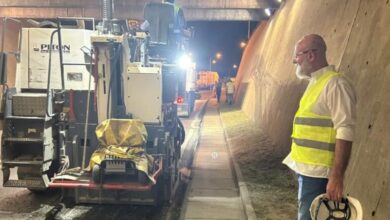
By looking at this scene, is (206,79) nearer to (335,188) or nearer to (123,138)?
(123,138)

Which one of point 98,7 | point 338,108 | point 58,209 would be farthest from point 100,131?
point 98,7

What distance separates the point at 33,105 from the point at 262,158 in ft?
19.2

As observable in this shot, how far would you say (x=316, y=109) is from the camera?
380cm

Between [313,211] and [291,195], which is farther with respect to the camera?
[291,195]

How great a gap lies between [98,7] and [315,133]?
20.2 metres

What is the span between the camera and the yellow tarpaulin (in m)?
6.61

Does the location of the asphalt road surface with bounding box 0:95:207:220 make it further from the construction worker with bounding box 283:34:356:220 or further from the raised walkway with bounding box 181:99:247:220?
the construction worker with bounding box 283:34:356:220

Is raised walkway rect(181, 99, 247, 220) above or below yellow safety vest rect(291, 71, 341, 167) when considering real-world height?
below

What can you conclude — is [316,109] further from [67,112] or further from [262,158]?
[262,158]

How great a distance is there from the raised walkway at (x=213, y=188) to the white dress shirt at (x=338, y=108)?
3.37 metres

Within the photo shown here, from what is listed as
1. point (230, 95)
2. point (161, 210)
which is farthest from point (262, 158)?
point (230, 95)

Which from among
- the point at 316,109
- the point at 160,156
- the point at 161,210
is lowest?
the point at 161,210

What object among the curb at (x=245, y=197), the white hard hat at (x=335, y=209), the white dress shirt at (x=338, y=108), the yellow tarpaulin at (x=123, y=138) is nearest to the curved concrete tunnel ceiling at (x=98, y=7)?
the curb at (x=245, y=197)

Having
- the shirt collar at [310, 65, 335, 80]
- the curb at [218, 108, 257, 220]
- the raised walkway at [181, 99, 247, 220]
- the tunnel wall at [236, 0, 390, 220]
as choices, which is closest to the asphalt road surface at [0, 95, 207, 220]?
the raised walkway at [181, 99, 247, 220]
